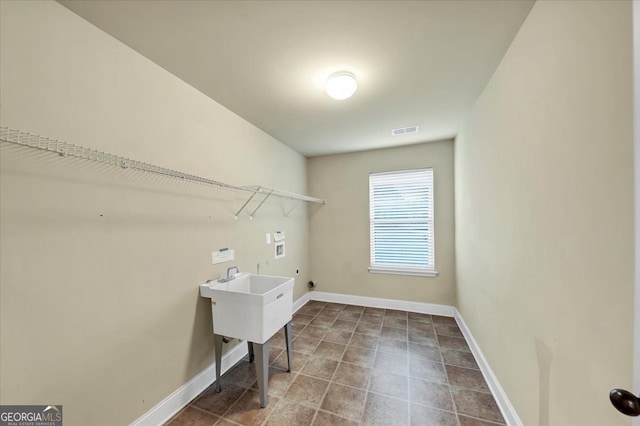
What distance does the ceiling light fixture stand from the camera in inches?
69.3

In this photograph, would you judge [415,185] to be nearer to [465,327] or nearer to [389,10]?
[465,327]

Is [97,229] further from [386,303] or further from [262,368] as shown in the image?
[386,303]

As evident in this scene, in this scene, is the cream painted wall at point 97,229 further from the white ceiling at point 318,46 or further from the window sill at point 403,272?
the window sill at point 403,272

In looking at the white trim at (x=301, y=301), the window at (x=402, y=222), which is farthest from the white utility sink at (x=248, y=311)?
the window at (x=402, y=222)

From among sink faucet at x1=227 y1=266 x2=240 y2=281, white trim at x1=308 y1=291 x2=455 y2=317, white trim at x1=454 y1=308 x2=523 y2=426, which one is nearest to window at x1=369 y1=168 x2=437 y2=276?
white trim at x1=308 y1=291 x2=455 y2=317

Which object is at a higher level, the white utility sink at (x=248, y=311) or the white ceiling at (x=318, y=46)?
the white ceiling at (x=318, y=46)

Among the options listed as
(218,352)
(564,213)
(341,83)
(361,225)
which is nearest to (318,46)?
(341,83)

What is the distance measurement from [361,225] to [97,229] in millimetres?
3194

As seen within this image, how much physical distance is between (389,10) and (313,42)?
1.56 ft

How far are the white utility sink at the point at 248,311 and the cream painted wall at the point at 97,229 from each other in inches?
7.3

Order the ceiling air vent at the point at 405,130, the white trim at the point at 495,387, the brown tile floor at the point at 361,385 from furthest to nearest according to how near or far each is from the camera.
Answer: the ceiling air vent at the point at 405,130
the brown tile floor at the point at 361,385
the white trim at the point at 495,387

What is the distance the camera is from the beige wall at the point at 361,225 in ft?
11.1

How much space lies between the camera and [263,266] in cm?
281

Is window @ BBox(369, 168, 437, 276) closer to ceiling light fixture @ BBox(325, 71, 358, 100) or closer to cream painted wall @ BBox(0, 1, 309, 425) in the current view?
ceiling light fixture @ BBox(325, 71, 358, 100)
